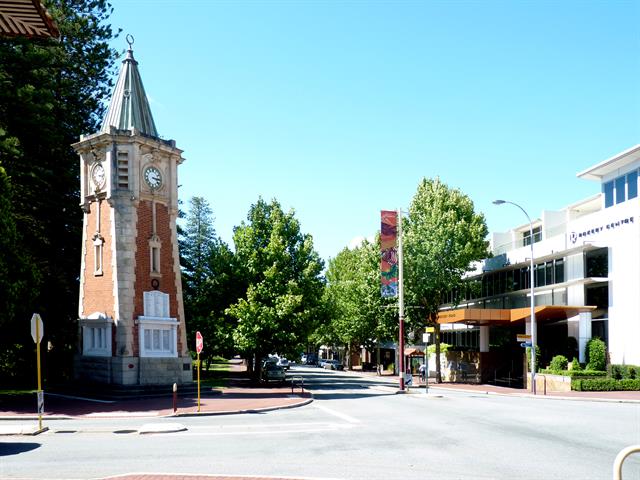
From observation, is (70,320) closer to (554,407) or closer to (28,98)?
(28,98)

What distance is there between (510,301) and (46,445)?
42.6m

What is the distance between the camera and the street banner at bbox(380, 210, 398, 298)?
1463 inches

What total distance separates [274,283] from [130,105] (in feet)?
45.4

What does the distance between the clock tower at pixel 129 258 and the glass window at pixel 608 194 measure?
2848 centimetres

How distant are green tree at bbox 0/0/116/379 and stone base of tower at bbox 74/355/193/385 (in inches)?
163

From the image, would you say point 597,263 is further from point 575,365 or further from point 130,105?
point 130,105

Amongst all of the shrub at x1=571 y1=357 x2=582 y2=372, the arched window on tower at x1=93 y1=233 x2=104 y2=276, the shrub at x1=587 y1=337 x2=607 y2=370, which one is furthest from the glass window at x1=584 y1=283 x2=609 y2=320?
the arched window on tower at x1=93 y1=233 x2=104 y2=276

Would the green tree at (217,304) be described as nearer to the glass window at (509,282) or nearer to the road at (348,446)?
the road at (348,446)

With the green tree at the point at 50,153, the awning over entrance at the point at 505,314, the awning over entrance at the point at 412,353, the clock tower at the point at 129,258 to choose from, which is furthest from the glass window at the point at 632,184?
the green tree at the point at 50,153

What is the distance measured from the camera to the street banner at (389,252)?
37.2 m

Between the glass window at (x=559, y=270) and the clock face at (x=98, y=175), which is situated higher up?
the clock face at (x=98, y=175)

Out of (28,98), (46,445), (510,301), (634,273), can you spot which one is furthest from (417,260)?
(46,445)

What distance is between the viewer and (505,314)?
146 feet

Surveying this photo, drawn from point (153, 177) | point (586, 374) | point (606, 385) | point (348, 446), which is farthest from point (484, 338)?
point (348, 446)
